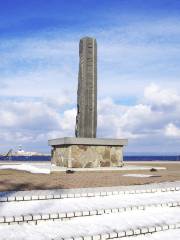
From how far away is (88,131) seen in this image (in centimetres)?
1611

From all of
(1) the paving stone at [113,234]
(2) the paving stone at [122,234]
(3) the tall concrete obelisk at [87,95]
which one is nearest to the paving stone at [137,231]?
(2) the paving stone at [122,234]

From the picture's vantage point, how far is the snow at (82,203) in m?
6.18

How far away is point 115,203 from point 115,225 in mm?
1052

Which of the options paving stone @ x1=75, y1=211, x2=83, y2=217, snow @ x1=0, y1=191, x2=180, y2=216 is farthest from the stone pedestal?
paving stone @ x1=75, y1=211, x2=83, y2=217

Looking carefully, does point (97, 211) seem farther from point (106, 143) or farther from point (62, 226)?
point (106, 143)

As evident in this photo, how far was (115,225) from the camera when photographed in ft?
19.8

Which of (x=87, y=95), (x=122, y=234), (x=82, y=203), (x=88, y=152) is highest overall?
(x=87, y=95)

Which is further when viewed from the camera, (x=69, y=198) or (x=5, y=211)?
(x=69, y=198)

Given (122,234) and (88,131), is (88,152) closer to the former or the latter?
(88,131)

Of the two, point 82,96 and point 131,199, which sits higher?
point 82,96

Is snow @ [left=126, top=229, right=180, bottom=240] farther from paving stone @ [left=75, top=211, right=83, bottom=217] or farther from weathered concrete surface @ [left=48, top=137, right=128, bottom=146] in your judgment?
weathered concrete surface @ [left=48, top=137, right=128, bottom=146]

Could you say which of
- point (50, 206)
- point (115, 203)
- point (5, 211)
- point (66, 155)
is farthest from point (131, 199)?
point (66, 155)

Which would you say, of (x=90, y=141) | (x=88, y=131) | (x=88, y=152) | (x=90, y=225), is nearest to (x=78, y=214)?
(x=90, y=225)

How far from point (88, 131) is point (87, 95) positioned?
1.52m
